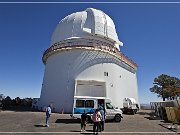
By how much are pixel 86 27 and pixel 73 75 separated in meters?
8.93

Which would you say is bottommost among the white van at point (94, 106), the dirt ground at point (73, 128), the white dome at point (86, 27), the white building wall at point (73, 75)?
the dirt ground at point (73, 128)

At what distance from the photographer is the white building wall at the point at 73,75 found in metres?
27.4

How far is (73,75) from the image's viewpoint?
27.8m

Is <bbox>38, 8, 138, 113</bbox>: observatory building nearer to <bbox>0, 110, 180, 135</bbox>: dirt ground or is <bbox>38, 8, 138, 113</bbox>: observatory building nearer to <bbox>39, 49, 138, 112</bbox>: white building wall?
<bbox>39, 49, 138, 112</bbox>: white building wall

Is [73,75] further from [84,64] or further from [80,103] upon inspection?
[80,103]

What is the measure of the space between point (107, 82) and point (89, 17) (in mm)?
12135

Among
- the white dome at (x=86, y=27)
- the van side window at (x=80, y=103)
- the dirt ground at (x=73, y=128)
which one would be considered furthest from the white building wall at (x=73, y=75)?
the dirt ground at (x=73, y=128)

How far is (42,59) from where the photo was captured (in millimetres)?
35250

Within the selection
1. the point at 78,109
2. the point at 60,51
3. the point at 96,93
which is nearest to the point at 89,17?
the point at 60,51

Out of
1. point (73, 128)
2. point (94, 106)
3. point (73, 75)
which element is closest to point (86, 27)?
point (73, 75)

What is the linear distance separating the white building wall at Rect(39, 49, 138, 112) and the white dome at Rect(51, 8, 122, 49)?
3701mm

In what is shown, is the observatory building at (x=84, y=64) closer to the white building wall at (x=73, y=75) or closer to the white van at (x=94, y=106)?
the white building wall at (x=73, y=75)

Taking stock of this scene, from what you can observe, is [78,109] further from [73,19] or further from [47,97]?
[73,19]

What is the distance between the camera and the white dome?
31.3 m
